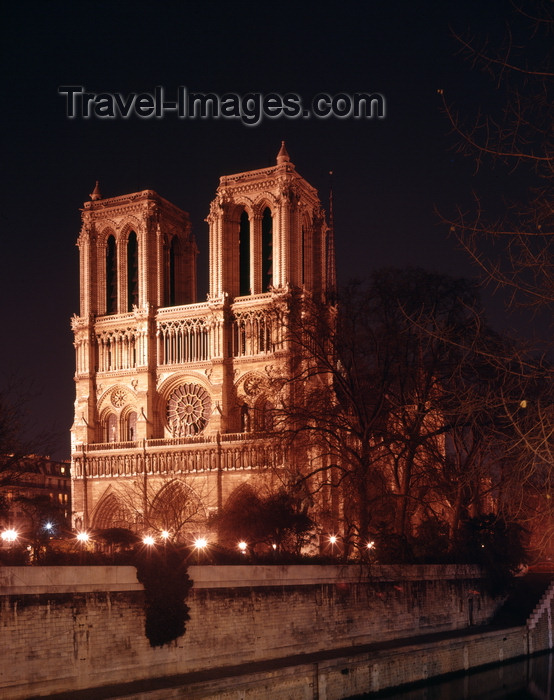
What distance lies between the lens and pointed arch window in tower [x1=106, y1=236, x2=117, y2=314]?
62531 mm

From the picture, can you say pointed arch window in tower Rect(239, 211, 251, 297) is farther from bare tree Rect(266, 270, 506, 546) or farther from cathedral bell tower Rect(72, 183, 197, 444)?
bare tree Rect(266, 270, 506, 546)

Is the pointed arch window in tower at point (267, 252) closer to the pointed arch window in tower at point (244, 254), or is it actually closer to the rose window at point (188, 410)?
the pointed arch window in tower at point (244, 254)

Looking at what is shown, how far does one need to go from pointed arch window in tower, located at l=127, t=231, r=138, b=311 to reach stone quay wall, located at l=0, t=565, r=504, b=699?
36.7 metres

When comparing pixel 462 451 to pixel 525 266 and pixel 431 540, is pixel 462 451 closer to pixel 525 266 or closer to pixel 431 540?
pixel 431 540

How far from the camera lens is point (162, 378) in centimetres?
5928

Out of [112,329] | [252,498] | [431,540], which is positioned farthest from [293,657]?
[112,329]

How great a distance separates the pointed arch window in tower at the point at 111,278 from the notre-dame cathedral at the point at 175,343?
0.32ft

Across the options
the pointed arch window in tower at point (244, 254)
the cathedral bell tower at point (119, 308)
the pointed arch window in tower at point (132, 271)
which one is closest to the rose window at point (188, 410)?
the cathedral bell tower at point (119, 308)

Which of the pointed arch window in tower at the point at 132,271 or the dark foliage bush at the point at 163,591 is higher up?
the pointed arch window in tower at the point at 132,271

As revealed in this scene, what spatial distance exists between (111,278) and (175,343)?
7.42 metres

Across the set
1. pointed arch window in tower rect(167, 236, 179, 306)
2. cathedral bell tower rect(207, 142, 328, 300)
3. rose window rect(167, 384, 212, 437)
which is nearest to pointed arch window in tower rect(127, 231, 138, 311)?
pointed arch window in tower rect(167, 236, 179, 306)

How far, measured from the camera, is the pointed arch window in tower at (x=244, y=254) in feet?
196

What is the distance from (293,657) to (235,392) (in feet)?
114

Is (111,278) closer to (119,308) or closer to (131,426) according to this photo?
(119,308)
